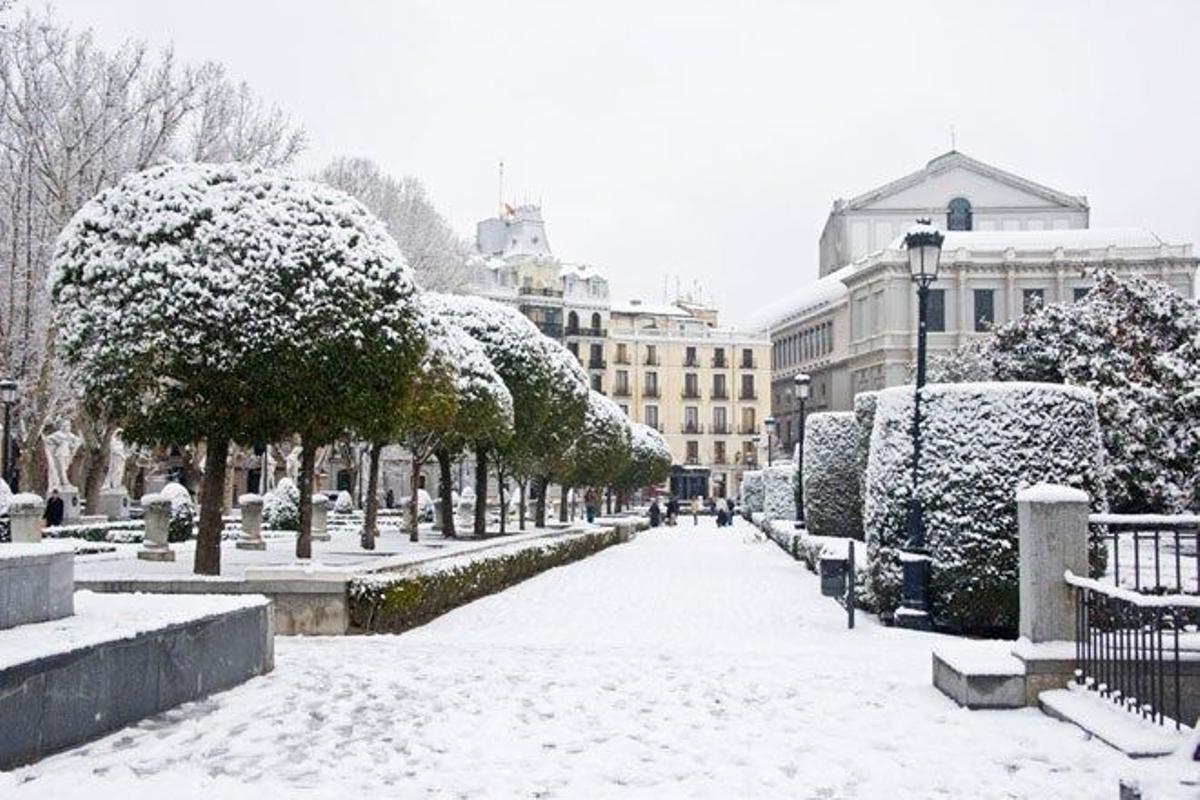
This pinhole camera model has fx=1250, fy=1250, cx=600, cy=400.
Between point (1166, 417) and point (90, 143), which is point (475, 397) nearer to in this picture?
point (90, 143)

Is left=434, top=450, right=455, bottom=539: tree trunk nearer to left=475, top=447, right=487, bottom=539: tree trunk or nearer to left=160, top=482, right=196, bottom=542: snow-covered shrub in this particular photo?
left=475, top=447, right=487, bottom=539: tree trunk

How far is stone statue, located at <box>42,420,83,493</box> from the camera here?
36.6 m

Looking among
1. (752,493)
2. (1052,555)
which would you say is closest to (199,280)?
(1052,555)

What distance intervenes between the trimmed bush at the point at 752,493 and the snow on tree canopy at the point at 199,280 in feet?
139

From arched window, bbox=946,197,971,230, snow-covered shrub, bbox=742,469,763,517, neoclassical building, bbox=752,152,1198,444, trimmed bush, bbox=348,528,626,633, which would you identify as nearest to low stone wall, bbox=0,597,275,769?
trimmed bush, bbox=348,528,626,633

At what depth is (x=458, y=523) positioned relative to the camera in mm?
41031

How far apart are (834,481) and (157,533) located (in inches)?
547

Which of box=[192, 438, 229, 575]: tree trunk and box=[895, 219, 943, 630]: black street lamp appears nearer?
box=[895, 219, 943, 630]: black street lamp

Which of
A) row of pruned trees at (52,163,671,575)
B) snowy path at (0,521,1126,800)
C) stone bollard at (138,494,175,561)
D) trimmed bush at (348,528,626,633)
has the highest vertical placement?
row of pruned trees at (52,163,671,575)

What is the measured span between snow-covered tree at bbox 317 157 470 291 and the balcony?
38.6 metres

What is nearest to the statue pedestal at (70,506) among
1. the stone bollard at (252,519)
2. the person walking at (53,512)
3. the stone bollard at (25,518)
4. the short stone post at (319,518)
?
the person walking at (53,512)

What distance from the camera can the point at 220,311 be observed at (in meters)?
14.4

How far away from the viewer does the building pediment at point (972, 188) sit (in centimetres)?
7625

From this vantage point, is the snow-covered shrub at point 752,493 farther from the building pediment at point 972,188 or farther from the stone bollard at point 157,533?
the stone bollard at point 157,533
